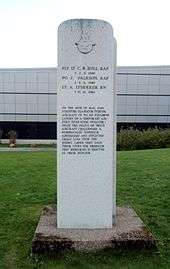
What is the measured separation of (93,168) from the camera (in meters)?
6.20

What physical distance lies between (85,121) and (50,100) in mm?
48326

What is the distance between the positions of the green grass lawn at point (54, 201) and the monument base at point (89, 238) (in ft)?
0.34

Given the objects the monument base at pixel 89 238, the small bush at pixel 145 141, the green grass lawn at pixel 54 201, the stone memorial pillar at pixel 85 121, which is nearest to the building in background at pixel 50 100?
the small bush at pixel 145 141

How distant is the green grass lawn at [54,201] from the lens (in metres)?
5.43

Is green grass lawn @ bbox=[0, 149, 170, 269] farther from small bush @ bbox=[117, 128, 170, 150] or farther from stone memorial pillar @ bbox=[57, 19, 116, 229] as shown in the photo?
small bush @ bbox=[117, 128, 170, 150]

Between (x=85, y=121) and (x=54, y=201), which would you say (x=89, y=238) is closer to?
(x=85, y=121)

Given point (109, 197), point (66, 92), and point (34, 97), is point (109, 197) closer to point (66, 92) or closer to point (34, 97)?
point (66, 92)

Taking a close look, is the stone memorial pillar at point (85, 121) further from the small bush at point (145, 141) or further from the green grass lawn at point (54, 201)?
the small bush at point (145, 141)

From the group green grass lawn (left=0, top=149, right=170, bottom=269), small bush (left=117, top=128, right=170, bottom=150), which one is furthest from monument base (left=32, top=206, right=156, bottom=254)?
small bush (left=117, top=128, right=170, bottom=150)

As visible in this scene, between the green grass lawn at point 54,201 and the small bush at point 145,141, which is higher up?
the green grass lawn at point 54,201

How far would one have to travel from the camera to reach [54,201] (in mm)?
8734

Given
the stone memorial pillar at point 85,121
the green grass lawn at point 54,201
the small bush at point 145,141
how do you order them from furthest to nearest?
1. the small bush at point 145,141
2. the stone memorial pillar at point 85,121
3. the green grass lawn at point 54,201

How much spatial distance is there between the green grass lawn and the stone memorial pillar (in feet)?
2.56

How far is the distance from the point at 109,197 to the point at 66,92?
1.62 metres
